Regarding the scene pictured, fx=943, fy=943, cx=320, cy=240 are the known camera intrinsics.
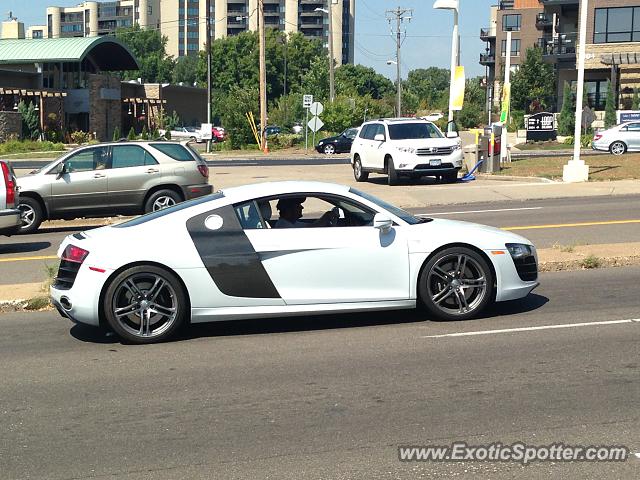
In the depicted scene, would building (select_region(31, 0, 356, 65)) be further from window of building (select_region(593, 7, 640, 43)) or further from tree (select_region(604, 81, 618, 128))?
tree (select_region(604, 81, 618, 128))

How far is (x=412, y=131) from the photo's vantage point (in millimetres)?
27250

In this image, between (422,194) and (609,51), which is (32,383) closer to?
(422,194)

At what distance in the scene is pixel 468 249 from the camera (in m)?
8.66

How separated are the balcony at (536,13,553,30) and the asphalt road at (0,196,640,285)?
74.5 m

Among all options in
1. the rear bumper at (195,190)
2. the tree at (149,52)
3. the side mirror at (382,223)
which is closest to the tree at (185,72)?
the tree at (149,52)

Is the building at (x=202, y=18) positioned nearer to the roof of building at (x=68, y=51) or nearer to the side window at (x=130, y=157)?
the roof of building at (x=68, y=51)

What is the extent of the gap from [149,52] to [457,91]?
13082 centimetres

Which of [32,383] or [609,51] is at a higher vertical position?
[609,51]

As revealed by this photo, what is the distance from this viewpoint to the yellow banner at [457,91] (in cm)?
3144

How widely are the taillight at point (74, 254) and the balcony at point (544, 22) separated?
88168 millimetres

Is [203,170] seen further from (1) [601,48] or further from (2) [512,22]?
(2) [512,22]

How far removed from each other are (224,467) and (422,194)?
18.8m

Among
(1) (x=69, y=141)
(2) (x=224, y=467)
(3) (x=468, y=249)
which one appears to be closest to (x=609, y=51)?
(1) (x=69, y=141)

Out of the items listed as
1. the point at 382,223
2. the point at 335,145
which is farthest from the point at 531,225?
the point at 335,145
